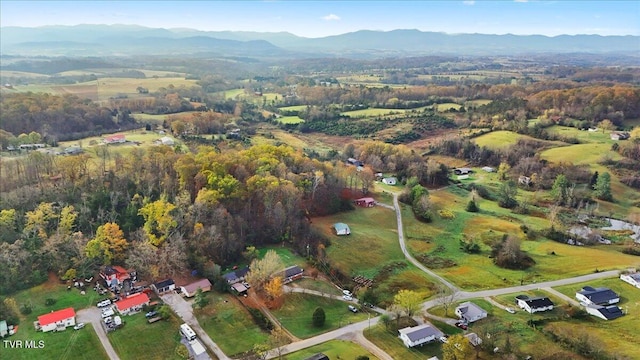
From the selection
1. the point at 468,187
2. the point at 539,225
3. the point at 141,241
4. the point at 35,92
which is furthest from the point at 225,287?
the point at 35,92

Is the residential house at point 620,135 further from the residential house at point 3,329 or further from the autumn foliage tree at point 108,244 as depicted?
the residential house at point 3,329

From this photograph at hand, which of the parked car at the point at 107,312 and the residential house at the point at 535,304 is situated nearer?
the parked car at the point at 107,312

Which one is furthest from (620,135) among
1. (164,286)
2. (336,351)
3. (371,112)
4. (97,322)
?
(97,322)

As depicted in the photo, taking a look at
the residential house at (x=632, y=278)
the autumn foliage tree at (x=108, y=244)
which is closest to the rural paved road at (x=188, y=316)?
the autumn foliage tree at (x=108, y=244)

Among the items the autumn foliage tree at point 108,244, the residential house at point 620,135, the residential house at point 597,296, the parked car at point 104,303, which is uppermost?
the residential house at point 620,135

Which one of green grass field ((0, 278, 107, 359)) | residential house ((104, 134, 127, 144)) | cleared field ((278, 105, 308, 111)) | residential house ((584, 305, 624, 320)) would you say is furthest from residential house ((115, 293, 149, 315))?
cleared field ((278, 105, 308, 111))

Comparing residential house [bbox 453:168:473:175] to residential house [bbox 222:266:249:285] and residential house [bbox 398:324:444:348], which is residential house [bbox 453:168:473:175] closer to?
residential house [bbox 398:324:444:348]
